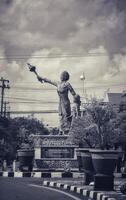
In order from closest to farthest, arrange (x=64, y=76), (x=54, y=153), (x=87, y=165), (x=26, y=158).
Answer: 1. (x=87, y=165)
2. (x=26, y=158)
3. (x=54, y=153)
4. (x=64, y=76)

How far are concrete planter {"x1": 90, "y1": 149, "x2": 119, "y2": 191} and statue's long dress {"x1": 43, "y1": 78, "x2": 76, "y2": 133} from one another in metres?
15.6

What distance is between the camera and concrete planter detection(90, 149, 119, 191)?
1259cm

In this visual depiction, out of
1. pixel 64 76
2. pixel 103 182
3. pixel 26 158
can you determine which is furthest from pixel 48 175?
pixel 103 182

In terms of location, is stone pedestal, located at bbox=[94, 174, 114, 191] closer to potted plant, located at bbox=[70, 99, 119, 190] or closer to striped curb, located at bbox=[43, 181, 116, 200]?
potted plant, located at bbox=[70, 99, 119, 190]

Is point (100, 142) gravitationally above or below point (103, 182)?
above

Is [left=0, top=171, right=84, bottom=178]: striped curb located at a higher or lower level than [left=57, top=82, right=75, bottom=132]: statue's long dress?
lower

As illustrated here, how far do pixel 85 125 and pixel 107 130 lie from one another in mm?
3978

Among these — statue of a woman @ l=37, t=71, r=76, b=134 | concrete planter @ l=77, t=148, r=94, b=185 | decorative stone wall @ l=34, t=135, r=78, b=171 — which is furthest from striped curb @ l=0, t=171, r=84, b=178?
statue of a woman @ l=37, t=71, r=76, b=134

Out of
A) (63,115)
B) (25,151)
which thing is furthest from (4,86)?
(25,151)

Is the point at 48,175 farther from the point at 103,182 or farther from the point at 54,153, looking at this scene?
the point at 103,182

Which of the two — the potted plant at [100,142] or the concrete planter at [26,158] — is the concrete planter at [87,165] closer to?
the potted plant at [100,142]

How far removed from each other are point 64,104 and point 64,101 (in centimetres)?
19

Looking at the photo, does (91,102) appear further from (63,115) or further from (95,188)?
(63,115)

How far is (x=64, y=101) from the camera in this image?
29109 millimetres
